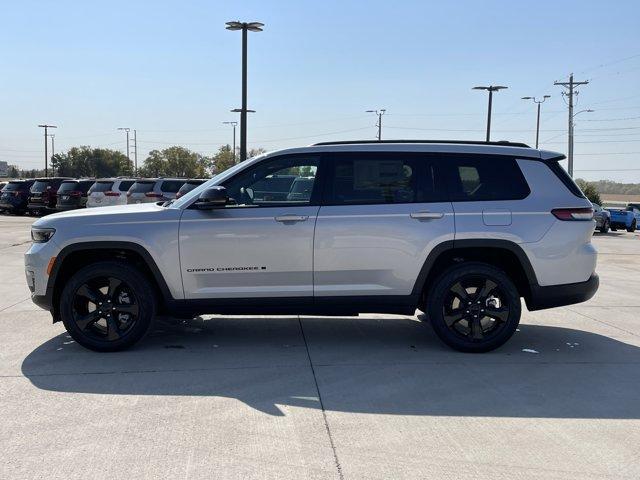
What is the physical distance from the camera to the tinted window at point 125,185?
24.2 m

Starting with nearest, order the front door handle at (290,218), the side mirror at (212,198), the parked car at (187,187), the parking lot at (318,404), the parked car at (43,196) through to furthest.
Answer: the parking lot at (318,404) < the side mirror at (212,198) < the front door handle at (290,218) < the parked car at (187,187) < the parked car at (43,196)

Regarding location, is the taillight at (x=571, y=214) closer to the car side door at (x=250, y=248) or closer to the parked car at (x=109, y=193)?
the car side door at (x=250, y=248)

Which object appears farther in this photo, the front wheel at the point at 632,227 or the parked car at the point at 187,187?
the front wheel at the point at 632,227

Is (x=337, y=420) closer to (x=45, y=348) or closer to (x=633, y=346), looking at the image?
(x=45, y=348)

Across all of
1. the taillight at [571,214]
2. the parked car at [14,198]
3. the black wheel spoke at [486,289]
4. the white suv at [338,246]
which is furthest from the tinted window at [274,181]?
the parked car at [14,198]

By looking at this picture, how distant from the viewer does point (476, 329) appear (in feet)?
18.9

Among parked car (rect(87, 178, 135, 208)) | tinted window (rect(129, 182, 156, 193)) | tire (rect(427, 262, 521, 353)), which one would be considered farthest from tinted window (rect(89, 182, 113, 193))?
tire (rect(427, 262, 521, 353))

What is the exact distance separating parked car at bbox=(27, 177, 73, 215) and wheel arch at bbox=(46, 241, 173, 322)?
24.1m

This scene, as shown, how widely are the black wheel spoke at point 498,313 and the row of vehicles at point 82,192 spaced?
48.2 ft

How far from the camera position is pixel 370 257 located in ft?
18.5

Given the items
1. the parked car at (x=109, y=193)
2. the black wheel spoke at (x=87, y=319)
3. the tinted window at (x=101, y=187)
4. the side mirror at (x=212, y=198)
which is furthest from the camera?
the tinted window at (x=101, y=187)

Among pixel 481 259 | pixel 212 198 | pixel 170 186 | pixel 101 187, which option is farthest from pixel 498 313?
pixel 101 187

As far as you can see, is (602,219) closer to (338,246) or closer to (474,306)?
(474,306)

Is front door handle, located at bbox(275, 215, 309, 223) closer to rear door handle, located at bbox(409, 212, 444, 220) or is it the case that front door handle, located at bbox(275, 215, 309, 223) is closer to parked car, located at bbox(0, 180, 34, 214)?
rear door handle, located at bbox(409, 212, 444, 220)
